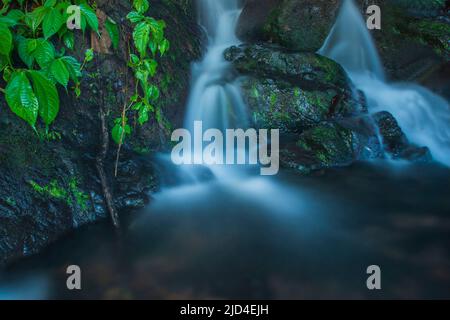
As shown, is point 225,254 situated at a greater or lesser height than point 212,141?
lesser

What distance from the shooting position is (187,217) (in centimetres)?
399

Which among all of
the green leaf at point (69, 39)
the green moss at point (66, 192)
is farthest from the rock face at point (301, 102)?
the green leaf at point (69, 39)

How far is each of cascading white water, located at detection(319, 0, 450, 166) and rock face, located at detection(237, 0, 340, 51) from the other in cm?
26

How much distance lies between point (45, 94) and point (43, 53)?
1.37ft

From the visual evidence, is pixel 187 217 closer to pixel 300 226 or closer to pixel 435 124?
pixel 300 226

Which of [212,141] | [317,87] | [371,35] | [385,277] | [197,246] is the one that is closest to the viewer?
[385,277]

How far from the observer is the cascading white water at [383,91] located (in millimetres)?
6129

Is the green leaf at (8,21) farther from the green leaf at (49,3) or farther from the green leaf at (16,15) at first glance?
the green leaf at (49,3)

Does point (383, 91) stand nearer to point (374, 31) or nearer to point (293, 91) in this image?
A: point (374, 31)

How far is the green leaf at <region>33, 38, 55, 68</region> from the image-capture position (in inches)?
125

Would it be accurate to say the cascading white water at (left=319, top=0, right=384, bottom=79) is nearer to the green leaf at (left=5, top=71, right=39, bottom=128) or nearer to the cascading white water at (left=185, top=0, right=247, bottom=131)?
the cascading white water at (left=185, top=0, right=247, bottom=131)

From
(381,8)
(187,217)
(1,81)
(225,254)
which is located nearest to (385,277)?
(225,254)

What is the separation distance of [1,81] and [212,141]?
2.88 metres

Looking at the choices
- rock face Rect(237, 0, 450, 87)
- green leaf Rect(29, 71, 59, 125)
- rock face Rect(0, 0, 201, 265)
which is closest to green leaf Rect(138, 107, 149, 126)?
rock face Rect(0, 0, 201, 265)
